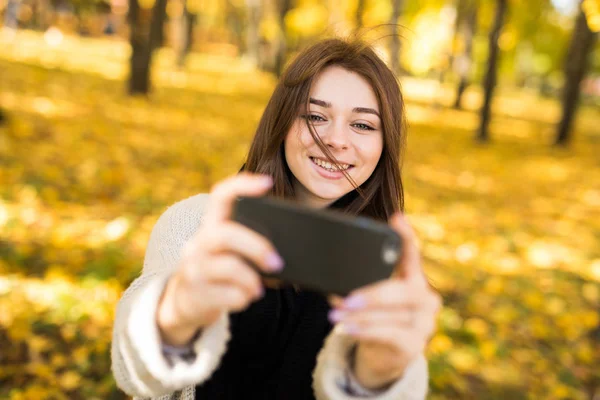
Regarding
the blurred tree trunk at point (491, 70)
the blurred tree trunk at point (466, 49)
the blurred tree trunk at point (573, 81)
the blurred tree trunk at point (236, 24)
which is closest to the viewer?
the blurred tree trunk at point (491, 70)

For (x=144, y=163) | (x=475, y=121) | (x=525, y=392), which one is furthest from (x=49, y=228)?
(x=475, y=121)

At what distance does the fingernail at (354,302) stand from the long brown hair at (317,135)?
1.96 feet

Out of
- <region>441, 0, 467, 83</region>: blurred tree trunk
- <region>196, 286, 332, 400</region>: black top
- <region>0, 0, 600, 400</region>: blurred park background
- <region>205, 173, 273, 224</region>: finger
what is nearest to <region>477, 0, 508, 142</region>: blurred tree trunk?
<region>0, 0, 600, 400</region>: blurred park background

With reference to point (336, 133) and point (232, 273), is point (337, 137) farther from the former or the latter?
point (232, 273)

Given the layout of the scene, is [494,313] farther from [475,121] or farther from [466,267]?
[475,121]

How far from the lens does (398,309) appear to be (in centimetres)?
83

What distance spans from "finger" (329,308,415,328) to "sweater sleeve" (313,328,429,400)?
0.14 m

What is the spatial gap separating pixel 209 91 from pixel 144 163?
7300 millimetres

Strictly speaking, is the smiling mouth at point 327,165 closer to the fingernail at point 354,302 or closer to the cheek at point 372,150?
the cheek at point 372,150

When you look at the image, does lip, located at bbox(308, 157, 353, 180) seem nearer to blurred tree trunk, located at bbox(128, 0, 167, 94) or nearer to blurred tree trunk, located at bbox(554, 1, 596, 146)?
blurred tree trunk, located at bbox(128, 0, 167, 94)

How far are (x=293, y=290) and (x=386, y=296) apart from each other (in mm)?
596

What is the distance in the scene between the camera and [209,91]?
41.1ft

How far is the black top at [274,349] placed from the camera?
1.31 meters

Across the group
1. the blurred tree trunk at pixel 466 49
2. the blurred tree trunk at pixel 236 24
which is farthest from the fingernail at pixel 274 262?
the blurred tree trunk at pixel 236 24
